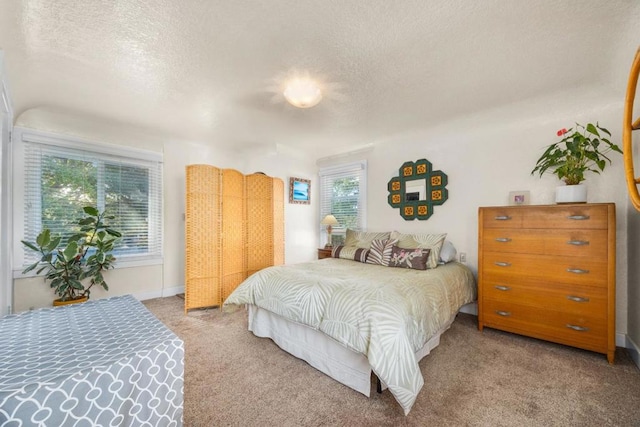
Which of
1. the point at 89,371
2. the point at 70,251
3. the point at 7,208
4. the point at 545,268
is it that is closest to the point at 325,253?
the point at 545,268

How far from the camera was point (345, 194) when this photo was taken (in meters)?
4.62

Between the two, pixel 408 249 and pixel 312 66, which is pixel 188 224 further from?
pixel 408 249

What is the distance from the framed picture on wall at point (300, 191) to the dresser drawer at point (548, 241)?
2.94m

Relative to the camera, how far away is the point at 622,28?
5.29ft

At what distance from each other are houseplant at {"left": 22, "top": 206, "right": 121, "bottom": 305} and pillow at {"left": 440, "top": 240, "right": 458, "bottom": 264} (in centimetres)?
380

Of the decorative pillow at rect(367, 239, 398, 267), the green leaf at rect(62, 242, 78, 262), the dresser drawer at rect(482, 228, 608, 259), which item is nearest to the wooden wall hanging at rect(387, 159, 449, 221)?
the decorative pillow at rect(367, 239, 398, 267)

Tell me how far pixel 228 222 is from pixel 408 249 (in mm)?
2441

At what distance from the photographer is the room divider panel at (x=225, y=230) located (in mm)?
3374

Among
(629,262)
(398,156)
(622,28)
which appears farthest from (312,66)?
(629,262)

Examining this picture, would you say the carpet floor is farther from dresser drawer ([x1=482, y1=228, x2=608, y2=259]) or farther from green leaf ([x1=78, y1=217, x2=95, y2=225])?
green leaf ([x1=78, y1=217, x2=95, y2=225])

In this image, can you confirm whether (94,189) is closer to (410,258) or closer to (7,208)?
(7,208)

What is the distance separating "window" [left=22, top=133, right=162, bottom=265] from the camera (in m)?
2.93

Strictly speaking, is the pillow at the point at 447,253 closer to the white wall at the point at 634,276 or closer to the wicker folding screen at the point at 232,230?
the white wall at the point at 634,276

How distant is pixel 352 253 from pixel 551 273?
198cm
